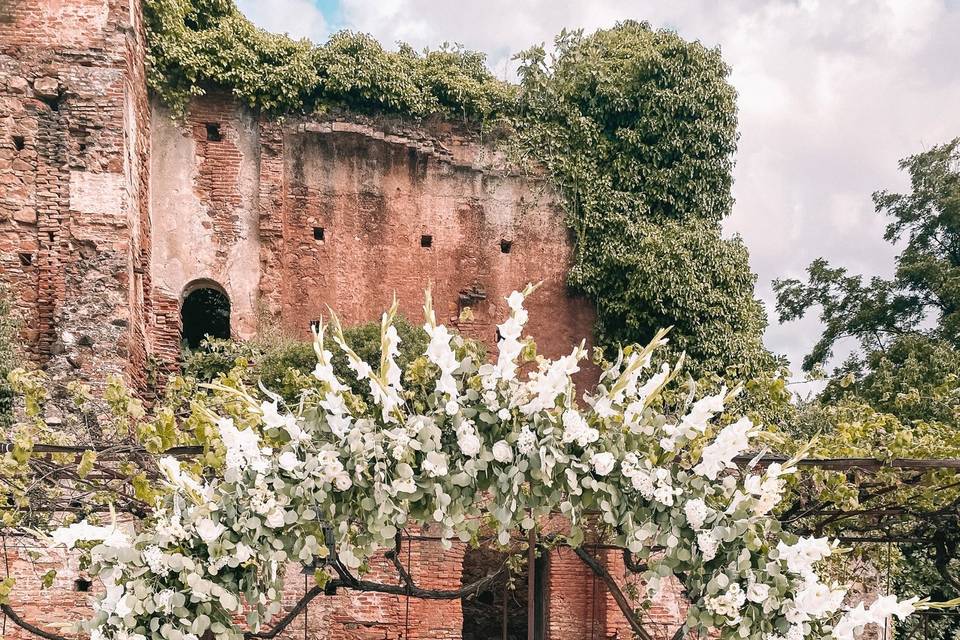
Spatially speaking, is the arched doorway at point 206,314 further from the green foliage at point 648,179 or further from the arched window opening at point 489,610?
the arched window opening at point 489,610

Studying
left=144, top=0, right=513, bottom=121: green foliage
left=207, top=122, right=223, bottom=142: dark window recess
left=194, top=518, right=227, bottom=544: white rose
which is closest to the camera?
left=194, top=518, right=227, bottom=544: white rose

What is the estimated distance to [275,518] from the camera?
305cm

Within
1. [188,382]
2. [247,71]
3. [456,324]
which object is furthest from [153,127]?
[188,382]

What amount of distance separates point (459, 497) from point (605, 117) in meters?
11.9

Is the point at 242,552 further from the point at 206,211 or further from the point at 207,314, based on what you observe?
the point at 207,314

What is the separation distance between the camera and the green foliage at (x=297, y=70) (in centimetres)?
1265

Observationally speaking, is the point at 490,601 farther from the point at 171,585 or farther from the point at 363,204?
the point at 171,585

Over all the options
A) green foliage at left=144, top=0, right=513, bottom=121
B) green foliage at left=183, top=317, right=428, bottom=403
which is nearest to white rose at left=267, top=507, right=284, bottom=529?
green foliage at left=183, top=317, right=428, bottom=403

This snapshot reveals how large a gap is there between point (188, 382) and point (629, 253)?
9198 millimetres

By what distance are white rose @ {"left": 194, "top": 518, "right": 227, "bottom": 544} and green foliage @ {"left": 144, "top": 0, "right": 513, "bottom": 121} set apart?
11.1 metres

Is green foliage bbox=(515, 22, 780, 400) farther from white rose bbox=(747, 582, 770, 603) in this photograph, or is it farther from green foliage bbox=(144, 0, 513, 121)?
white rose bbox=(747, 582, 770, 603)

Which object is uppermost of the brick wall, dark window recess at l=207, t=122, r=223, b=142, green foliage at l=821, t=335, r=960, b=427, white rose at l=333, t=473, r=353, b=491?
dark window recess at l=207, t=122, r=223, b=142

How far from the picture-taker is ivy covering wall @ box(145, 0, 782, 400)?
41.9 feet

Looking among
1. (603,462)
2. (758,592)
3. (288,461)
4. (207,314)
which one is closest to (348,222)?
(207,314)
